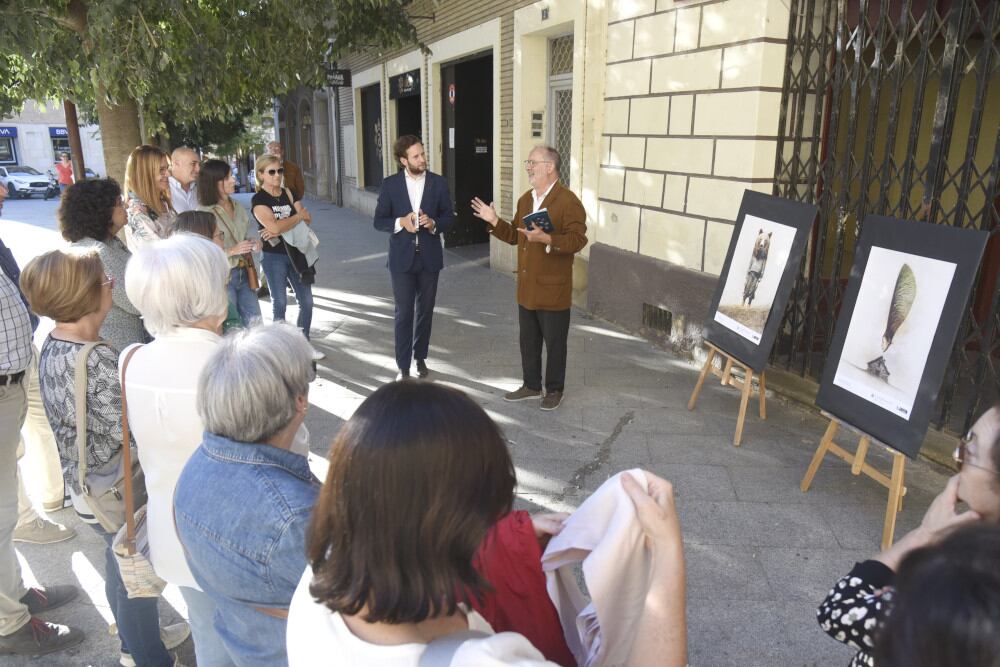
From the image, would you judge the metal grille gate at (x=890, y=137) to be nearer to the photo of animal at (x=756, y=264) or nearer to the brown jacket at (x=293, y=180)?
the photo of animal at (x=756, y=264)

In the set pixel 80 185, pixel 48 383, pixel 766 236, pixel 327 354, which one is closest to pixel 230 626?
pixel 48 383

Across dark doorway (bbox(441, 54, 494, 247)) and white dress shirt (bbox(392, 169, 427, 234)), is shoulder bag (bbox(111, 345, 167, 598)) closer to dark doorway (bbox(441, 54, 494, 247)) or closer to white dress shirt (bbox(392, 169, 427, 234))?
white dress shirt (bbox(392, 169, 427, 234))

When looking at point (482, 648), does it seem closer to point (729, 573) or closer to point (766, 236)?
point (729, 573)

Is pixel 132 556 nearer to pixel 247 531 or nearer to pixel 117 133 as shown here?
pixel 247 531

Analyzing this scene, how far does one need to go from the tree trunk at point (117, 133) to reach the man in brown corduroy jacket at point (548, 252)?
10.1 feet

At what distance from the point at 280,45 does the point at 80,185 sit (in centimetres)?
383

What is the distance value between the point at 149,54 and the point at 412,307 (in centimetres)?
253

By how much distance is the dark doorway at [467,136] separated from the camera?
1180cm

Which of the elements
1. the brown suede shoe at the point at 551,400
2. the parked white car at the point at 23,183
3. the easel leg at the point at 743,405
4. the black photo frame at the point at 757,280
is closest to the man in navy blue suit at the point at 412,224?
the brown suede shoe at the point at 551,400

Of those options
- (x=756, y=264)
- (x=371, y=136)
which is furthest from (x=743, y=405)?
(x=371, y=136)

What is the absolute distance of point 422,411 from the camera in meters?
1.11

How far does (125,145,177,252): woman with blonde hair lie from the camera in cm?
418

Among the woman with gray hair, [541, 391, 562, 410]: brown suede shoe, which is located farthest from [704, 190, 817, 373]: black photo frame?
the woman with gray hair

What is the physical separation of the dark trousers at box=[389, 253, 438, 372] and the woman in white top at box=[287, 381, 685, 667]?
13.8 feet
